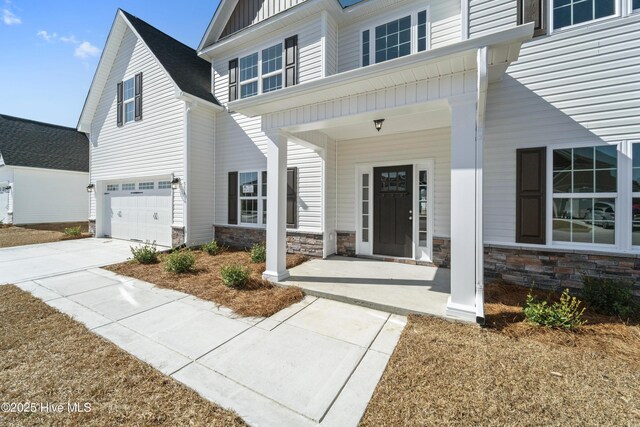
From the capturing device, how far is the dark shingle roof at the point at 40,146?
551 inches

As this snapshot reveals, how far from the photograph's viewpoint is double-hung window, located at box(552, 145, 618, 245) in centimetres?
419

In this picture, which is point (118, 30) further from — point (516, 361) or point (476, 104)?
point (516, 361)

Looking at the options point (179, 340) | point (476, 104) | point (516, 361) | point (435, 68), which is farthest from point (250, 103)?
point (516, 361)

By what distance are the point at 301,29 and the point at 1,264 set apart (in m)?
9.67

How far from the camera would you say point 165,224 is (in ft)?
28.6

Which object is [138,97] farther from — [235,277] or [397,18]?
[397,18]

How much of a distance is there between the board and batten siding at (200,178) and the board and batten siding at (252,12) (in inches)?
108

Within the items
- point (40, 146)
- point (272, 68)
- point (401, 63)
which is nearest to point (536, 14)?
point (401, 63)

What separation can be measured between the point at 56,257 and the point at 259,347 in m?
7.89

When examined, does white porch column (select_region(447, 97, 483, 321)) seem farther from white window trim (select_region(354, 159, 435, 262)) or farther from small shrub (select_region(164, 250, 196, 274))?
small shrub (select_region(164, 250, 196, 274))

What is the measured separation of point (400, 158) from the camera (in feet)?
20.8

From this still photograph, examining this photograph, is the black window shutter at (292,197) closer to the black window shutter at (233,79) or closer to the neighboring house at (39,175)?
the black window shutter at (233,79)

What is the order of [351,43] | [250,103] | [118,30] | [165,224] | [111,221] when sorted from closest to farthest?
[250,103] < [351,43] < [165,224] < [118,30] < [111,221]

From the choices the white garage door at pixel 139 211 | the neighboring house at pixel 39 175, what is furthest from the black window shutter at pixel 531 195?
the neighboring house at pixel 39 175
